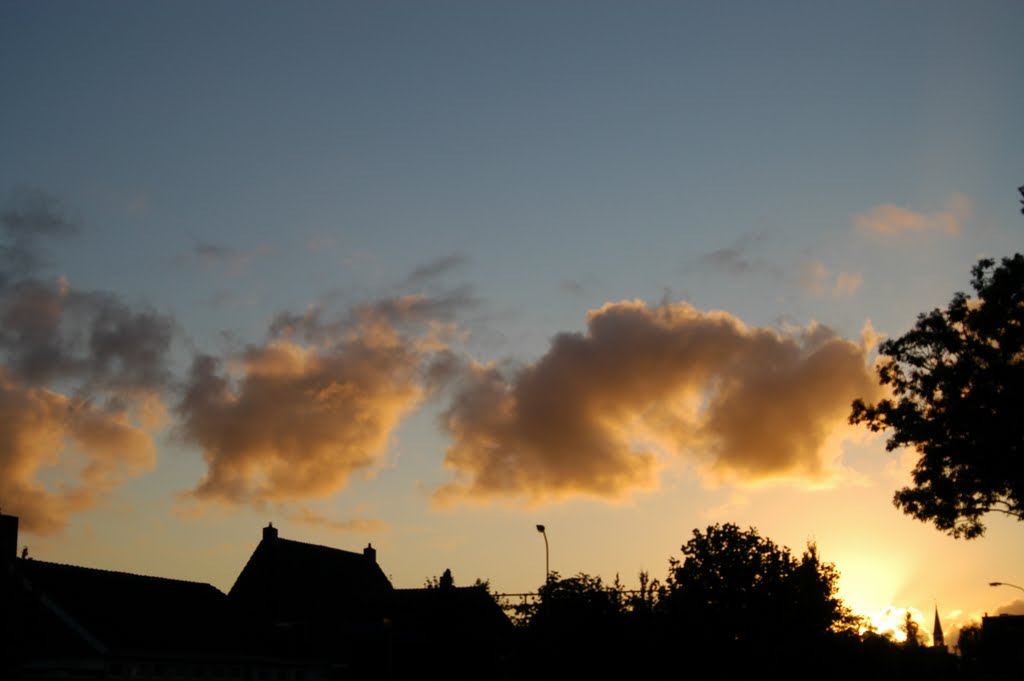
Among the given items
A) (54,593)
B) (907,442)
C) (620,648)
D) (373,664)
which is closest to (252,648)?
(373,664)

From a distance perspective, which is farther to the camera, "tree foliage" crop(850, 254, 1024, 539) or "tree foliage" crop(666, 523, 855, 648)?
"tree foliage" crop(666, 523, 855, 648)

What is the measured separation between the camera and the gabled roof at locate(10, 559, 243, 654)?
5241 centimetres

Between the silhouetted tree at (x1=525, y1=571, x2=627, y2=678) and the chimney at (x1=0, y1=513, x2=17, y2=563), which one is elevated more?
the chimney at (x1=0, y1=513, x2=17, y2=563)


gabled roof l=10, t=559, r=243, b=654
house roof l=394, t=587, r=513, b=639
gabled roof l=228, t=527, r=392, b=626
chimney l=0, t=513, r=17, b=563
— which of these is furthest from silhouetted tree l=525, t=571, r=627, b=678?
gabled roof l=228, t=527, r=392, b=626

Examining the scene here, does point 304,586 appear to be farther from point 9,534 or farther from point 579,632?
point 579,632

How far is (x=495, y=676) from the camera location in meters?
58.3

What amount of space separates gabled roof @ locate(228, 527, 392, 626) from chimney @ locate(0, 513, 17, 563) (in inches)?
1327

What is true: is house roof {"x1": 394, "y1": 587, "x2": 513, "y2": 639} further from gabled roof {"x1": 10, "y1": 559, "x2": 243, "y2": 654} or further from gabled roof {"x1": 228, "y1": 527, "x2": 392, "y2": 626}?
gabled roof {"x1": 228, "y1": 527, "x2": 392, "y2": 626}

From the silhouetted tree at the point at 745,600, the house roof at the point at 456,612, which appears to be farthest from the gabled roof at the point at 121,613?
the silhouetted tree at the point at 745,600

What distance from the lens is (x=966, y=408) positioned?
4431 centimetres

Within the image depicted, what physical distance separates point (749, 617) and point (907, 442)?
19.7 meters

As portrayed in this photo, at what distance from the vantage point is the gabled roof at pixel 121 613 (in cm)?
5241

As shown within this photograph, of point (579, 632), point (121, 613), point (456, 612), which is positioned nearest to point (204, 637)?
point (121, 613)

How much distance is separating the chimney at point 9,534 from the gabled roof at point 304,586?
33.7 metres
